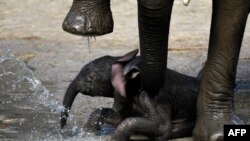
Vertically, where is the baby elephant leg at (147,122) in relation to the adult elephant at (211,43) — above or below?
below

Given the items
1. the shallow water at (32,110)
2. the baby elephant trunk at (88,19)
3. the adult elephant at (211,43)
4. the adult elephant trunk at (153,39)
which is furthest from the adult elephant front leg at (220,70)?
the baby elephant trunk at (88,19)

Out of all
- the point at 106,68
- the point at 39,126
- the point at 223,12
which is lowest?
the point at 39,126

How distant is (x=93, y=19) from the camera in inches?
→ 141

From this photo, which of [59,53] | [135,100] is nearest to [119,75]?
Answer: [135,100]

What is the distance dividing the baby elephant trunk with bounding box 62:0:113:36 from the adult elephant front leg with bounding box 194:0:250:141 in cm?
46

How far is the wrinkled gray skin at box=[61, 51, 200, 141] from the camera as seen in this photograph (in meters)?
3.74

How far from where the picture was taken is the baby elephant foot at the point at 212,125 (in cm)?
370

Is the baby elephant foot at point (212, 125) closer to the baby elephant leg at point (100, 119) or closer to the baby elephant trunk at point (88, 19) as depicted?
the baby elephant leg at point (100, 119)

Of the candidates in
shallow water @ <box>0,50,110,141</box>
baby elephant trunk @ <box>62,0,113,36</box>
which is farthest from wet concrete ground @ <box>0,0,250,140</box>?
baby elephant trunk @ <box>62,0,113,36</box>

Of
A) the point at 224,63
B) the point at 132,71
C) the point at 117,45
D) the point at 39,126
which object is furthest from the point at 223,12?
the point at 117,45

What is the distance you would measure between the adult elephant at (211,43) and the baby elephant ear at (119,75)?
0.10 m

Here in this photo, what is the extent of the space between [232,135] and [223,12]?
515mm

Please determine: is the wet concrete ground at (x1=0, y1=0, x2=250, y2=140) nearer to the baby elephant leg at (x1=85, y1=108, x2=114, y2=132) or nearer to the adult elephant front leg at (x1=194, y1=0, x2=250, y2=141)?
the baby elephant leg at (x1=85, y1=108, x2=114, y2=132)

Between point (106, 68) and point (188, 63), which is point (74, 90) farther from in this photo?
point (188, 63)
